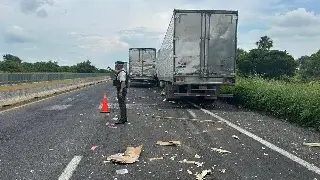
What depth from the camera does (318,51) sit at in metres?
106

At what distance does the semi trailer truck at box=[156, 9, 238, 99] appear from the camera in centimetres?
1733

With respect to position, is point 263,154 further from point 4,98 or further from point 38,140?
point 4,98

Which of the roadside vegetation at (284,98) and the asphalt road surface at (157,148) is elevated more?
the roadside vegetation at (284,98)

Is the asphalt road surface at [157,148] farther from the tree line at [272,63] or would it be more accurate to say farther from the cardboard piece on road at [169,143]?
the tree line at [272,63]

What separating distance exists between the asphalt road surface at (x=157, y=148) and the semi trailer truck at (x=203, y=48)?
4040 millimetres

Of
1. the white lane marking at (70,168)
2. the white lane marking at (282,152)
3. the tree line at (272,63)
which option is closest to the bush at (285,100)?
the white lane marking at (282,152)

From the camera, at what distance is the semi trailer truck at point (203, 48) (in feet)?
56.9

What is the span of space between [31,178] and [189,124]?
6673 millimetres

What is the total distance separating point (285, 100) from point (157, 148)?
7.97 m

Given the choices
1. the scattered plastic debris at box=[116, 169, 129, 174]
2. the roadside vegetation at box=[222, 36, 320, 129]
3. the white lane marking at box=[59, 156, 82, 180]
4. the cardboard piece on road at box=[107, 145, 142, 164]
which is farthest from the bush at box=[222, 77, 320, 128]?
the white lane marking at box=[59, 156, 82, 180]

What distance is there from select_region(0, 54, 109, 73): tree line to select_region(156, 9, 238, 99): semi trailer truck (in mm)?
52851

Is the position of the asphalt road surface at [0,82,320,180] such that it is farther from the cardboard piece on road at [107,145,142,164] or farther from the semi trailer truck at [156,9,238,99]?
the semi trailer truck at [156,9,238,99]

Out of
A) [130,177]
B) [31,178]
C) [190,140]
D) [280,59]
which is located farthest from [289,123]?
[280,59]

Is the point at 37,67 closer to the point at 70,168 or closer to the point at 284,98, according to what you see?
the point at 284,98
